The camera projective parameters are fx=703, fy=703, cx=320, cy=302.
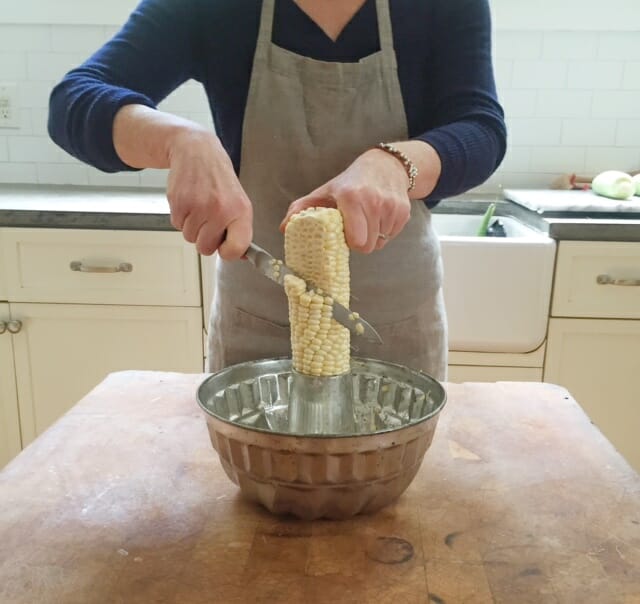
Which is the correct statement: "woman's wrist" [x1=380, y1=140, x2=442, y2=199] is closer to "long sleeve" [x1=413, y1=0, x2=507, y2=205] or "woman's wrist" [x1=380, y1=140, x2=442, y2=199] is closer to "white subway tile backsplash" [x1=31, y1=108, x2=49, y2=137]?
"long sleeve" [x1=413, y1=0, x2=507, y2=205]

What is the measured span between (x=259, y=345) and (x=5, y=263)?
2.88 ft

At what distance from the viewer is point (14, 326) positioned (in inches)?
64.1

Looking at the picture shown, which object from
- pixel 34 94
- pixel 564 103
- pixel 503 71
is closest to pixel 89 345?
pixel 34 94

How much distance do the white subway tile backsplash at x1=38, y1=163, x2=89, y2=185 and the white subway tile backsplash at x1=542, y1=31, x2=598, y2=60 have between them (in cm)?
134

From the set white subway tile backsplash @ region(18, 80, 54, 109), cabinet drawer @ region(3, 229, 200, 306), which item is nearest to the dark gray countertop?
cabinet drawer @ region(3, 229, 200, 306)

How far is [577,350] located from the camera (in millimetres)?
1615

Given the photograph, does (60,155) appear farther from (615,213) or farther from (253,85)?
(615,213)

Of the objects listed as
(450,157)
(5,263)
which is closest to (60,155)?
(5,263)

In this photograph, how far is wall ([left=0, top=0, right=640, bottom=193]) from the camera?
75.4 inches

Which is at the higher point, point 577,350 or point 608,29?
point 608,29

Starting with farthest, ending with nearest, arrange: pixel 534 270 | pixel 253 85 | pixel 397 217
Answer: pixel 534 270
pixel 253 85
pixel 397 217

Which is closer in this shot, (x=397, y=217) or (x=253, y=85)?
(x=397, y=217)

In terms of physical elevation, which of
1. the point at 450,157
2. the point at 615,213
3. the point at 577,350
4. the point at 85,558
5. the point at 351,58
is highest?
the point at 351,58

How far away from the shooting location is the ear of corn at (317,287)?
61cm
